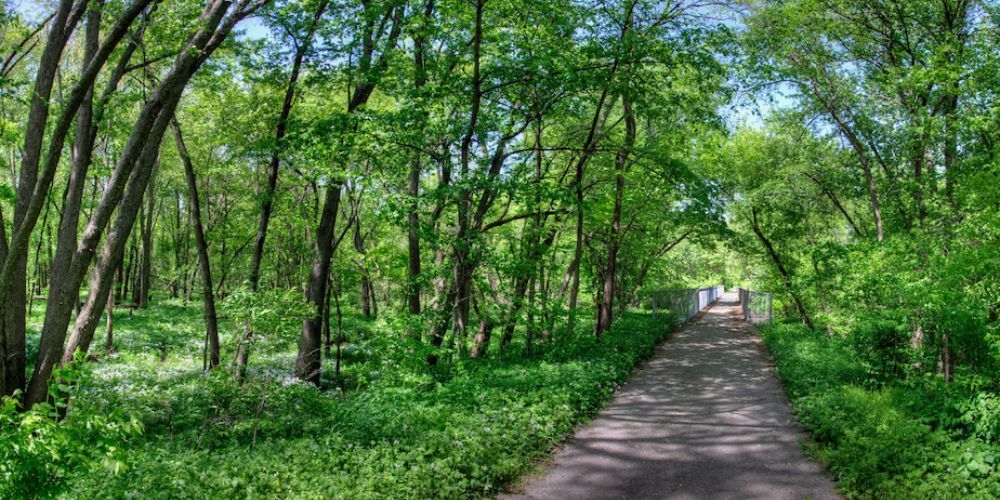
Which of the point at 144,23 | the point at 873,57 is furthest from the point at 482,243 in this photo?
the point at 873,57

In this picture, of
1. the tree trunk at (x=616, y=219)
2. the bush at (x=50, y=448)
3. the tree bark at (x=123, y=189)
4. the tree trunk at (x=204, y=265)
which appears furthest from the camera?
the tree trunk at (x=616, y=219)

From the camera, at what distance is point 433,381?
9.62 m

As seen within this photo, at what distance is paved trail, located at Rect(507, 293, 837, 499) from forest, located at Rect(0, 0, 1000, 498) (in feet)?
1.16

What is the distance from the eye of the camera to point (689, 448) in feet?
23.8

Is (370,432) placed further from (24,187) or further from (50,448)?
(24,187)

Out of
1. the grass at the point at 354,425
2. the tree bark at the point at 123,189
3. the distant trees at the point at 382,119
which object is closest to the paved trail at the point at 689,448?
the grass at the point at 354,425

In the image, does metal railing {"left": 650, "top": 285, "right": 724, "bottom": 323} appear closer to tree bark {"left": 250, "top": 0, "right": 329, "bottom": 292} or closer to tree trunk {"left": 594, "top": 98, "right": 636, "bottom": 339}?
tree trunk {"left": 594, "top": 98, "right": 636, "bottom": 339}

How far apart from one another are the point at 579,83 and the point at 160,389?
10.1 m

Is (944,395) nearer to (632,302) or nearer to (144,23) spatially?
(144,23)

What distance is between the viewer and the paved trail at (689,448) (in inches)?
237

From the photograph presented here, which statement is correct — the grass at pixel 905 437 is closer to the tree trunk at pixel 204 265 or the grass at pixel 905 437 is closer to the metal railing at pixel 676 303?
the tree trunk at pixel 204 265

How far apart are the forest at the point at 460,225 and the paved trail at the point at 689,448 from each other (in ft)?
1.16

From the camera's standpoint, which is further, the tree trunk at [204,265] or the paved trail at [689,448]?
the tree trunk at [204,265]

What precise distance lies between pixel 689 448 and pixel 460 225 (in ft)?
18.2
